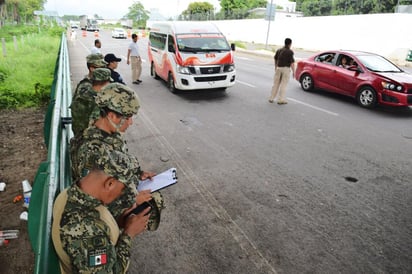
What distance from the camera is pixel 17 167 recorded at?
17.0 feet

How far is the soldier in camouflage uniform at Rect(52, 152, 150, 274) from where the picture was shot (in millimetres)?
1483

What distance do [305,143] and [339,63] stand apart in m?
4.84

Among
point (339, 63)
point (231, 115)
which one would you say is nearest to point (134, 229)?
point (231, 115)

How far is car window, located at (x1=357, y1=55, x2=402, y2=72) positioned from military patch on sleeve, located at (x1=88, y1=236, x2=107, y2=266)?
31.3 feet

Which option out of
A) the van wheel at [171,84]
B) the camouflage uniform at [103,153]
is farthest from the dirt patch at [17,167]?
the van wheel at [171,84]

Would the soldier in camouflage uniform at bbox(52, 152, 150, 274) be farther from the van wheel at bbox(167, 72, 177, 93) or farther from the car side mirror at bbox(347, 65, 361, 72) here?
the car side mirror at bbox(347, 65, 361, 72)

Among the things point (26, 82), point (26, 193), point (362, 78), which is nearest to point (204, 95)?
point (362, 78)

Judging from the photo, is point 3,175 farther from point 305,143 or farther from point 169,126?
point 305,143

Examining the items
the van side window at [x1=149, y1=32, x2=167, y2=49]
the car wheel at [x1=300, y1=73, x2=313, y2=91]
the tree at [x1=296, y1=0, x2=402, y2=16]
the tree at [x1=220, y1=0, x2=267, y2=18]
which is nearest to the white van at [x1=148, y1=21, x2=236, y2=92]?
the van side window at [x1=149, y1=32, x2=167, y2=49]

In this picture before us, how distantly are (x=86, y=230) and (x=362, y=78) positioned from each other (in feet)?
30.8

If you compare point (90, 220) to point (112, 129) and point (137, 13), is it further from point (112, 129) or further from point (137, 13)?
point (137, 13)

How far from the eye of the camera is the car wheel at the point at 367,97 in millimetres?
8883

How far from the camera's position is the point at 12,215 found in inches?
156

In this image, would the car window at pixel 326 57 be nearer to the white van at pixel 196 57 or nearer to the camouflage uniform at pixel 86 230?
the white van at pixel 196 57
